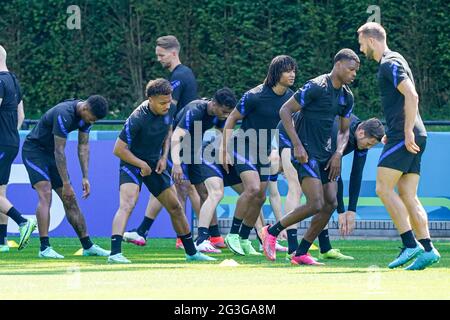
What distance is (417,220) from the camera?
1382cm

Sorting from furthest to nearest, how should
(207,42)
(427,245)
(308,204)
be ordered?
1. (207,42)
2. (308,204)
3. (427,245)

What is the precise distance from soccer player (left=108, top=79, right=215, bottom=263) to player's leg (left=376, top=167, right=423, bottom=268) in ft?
7.20

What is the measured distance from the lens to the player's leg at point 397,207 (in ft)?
45.2

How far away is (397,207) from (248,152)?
2944 millimetres

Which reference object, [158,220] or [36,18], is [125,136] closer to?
[158,220]

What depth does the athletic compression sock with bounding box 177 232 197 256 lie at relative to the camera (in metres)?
15.2

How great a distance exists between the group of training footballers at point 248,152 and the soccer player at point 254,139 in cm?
1

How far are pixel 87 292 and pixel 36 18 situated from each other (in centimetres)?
1351

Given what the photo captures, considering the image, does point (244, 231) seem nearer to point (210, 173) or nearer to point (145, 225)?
point (210, 173)

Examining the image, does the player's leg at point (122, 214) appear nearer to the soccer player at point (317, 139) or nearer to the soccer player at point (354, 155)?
the soccer player at point (317, 139)

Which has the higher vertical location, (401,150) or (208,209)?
(401,150)

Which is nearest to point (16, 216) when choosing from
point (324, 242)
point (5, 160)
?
point (5, 160)
